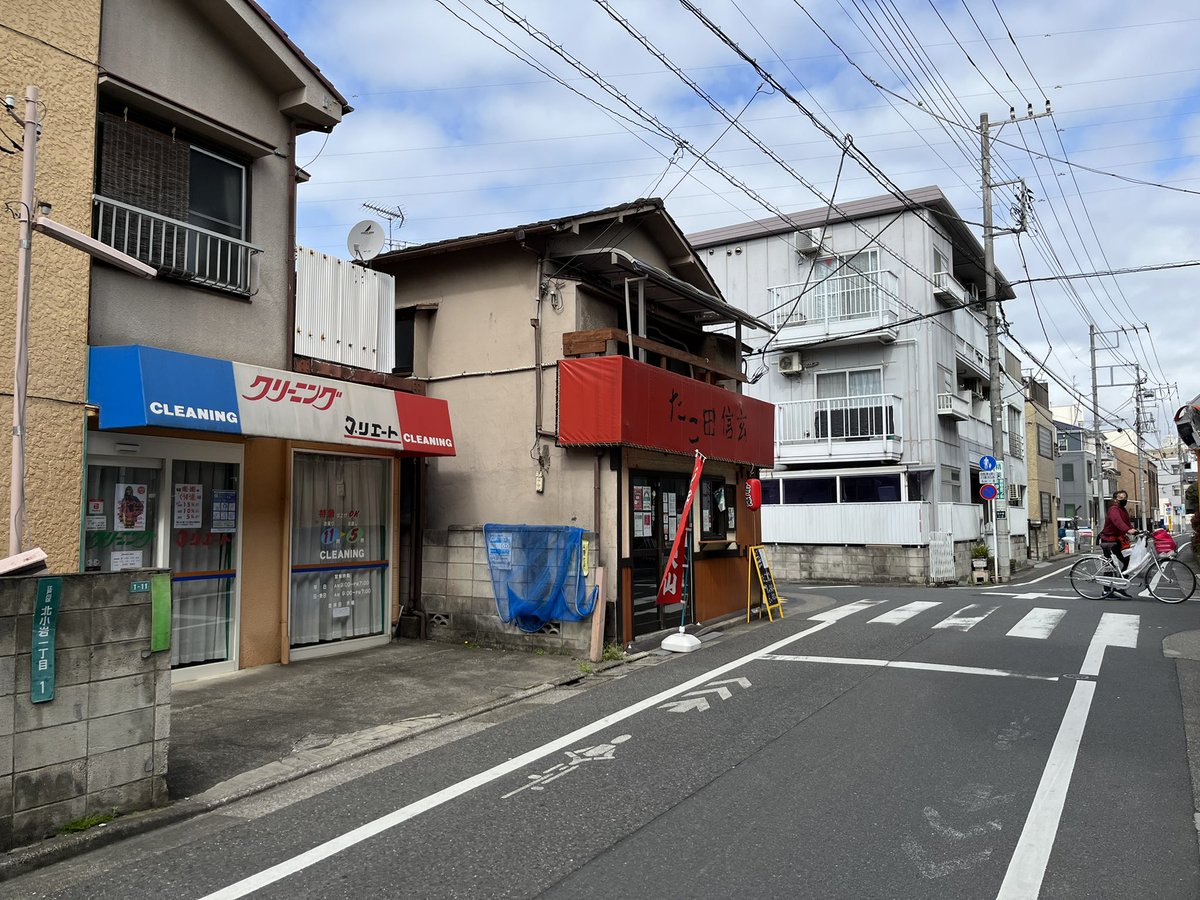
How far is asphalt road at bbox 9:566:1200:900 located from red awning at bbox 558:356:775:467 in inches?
134

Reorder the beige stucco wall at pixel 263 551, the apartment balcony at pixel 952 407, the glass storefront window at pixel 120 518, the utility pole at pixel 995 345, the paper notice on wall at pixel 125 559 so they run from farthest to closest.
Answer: the apartment balcony at pixel 952 407
the utility pole at pixel 995 345
the beige stucco wall at pixel 263 551
the paper notice on wall at pixel 125 559
the glass storefront window at pixel 120 518

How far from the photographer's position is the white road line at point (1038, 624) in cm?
1149

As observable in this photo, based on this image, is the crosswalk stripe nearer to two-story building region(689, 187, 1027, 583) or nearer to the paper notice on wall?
two-story building region(689, 187, 1027, 583)

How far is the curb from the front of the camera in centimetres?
440

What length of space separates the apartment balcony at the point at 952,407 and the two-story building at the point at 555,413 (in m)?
15.3

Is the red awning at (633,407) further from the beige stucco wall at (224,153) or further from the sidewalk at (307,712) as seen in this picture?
the beige stucco wall at (224,153)

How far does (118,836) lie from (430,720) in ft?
9.71

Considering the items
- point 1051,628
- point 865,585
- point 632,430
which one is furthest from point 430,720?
point 865,585

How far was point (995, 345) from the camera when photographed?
2334 centimetres

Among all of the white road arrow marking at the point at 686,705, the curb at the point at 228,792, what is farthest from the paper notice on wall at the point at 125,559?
the white road arrow marking at the point at 686,705

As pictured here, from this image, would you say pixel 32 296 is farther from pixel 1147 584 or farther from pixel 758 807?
pixel 1147 584

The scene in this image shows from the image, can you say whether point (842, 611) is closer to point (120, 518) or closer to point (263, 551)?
point (263, 551)

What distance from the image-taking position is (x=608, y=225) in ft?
36.8

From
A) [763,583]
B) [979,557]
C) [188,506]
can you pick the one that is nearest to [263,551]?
[188,506]
